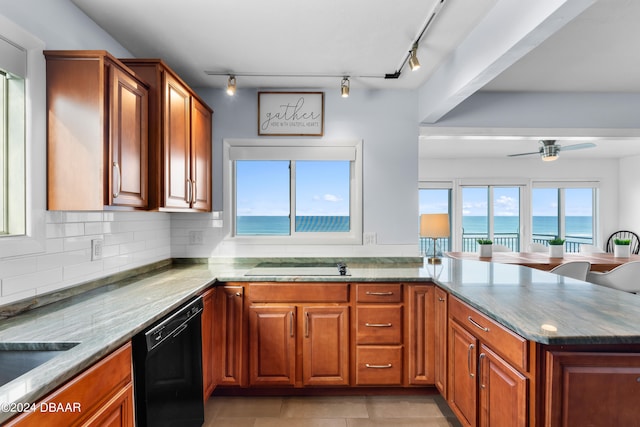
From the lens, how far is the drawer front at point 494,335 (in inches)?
54.6

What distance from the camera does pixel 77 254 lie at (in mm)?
1880

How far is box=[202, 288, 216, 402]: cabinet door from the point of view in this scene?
221cm

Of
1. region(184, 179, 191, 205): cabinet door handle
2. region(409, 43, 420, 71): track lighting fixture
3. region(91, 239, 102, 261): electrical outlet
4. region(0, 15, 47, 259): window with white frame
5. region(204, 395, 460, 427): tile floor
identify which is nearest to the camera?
region(0, 15, 47, 259): window with white frame

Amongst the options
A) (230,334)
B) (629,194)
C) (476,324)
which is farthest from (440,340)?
(629,194)

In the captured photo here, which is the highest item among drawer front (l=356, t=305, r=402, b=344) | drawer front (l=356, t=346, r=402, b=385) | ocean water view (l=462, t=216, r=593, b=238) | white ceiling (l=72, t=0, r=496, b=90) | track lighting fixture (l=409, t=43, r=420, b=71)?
white ceiling (l=72, t=0, r=496, b=90)

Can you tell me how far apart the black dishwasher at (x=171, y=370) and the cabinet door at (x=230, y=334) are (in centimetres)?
37

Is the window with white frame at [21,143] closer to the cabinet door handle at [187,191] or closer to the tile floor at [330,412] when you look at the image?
the cabinet door handle at [187,191]

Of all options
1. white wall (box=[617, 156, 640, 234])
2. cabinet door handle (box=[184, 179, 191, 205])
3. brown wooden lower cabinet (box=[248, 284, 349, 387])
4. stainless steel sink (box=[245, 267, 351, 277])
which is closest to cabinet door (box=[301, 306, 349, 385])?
brown wooden lower cabinet (box=[248, 284, 349, 387])

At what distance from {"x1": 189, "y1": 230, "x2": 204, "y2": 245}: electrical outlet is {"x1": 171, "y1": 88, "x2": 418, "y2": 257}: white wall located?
0.03 metres

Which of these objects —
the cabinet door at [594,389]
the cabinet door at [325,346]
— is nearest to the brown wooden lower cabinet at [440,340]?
the cabinet door at [325,346]

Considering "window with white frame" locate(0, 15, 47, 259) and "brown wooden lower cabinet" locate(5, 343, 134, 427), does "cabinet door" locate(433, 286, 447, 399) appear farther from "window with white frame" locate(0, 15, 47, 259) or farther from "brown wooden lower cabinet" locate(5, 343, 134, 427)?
"window with white frame" locate(0, 15, 47, 259)

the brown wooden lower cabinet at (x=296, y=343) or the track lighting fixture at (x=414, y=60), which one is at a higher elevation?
the track lighting fixture at (x=414, y=60)

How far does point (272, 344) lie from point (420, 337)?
107 cm

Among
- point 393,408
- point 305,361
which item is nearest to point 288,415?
point 305,361
